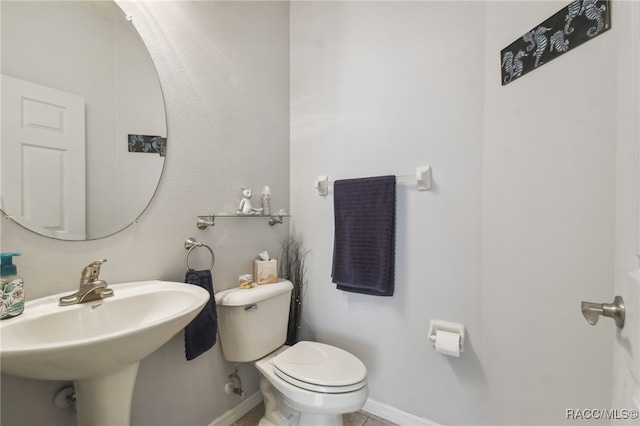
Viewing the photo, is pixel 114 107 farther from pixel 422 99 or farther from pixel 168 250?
pixel 422 99

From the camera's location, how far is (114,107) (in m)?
1.02

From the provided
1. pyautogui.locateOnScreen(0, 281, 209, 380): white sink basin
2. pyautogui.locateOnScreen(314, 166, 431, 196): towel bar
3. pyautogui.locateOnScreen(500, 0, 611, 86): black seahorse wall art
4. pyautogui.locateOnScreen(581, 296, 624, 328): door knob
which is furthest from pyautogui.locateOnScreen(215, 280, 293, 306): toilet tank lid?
pyautogui.locateOnScreen(500, 0, 611, 86): black seahorse wall art

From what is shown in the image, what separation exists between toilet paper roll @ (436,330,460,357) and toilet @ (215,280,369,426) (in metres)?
0.37

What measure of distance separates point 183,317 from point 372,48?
1.65 m

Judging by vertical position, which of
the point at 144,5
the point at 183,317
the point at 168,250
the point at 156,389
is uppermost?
the point at 144,5

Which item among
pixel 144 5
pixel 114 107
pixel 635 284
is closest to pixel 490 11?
pixel 635 284

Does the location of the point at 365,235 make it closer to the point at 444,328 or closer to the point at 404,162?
the point at 404,162

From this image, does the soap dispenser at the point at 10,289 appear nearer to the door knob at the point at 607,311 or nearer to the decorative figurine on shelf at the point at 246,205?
the decorative figurine on shelf at the point at 246,205

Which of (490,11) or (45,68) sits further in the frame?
(490,11)

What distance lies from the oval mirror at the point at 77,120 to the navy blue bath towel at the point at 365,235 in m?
0.96

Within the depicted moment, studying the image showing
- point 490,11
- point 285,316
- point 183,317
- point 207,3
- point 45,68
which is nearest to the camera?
point 183,317

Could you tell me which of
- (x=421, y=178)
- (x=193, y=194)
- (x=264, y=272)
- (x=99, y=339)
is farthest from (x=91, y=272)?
(x=421, y=178)

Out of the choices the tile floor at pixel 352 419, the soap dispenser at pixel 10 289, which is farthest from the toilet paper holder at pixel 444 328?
the soap dispenser at pixel 10 289

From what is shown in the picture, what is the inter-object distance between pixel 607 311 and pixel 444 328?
825 millimetres
